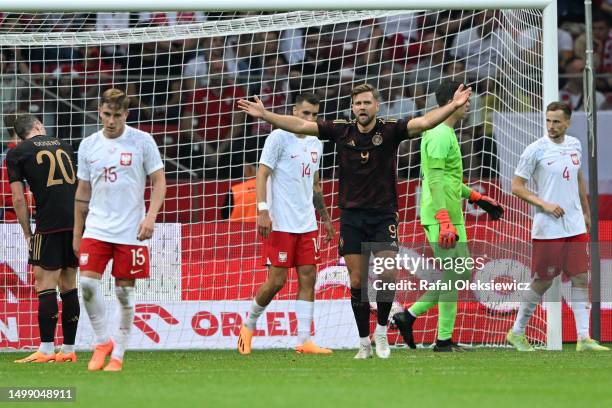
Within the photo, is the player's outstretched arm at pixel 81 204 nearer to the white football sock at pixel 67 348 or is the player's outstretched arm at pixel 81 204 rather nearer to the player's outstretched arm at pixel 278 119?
the player's outstretched arm at pixel 278 119

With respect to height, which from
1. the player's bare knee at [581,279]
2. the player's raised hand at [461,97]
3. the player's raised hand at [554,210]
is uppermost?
the player's raised hand at [461,97]

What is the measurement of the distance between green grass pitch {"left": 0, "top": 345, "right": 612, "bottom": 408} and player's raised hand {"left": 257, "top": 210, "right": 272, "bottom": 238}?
1096 millimetres

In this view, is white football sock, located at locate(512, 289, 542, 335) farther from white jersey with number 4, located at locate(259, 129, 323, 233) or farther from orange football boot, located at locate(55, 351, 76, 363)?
orange football boot, located at locate(55, 351, 76, 363)

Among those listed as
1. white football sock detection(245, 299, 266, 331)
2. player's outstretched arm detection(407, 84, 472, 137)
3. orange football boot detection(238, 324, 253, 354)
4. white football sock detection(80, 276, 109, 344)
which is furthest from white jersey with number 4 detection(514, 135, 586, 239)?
white football sock detection(80, 276, 109, 344)

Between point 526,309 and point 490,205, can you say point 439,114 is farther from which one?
point 526,309

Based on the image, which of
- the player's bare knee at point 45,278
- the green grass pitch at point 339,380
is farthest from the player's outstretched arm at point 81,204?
the player's bare knee at point 45,278

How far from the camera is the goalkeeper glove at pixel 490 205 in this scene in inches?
452

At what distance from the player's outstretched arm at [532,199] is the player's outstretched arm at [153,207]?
370cm

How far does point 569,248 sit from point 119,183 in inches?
174

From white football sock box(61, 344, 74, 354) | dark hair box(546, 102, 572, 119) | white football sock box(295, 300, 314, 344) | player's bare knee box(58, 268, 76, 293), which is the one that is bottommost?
white football sock box(61, 344, 74, 354)

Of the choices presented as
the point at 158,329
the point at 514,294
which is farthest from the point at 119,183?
the point at 514,294

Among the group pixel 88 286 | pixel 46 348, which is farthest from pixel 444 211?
pixel 46 348

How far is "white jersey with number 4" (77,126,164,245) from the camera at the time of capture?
9000 mm

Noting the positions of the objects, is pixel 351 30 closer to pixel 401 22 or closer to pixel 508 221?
pixel 401 22
